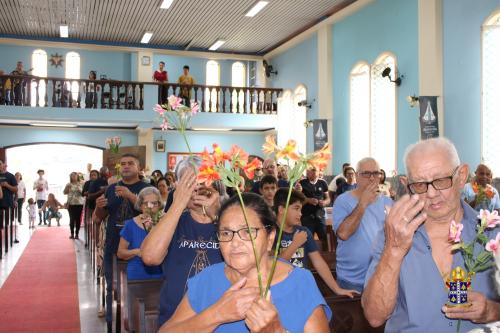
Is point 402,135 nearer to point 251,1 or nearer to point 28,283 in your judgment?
point 251,1

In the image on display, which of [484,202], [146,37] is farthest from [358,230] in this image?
[146,37]

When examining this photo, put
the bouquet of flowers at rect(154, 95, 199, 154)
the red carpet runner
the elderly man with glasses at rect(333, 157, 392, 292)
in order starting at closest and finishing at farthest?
the bouquet of flowers at rect(154, 95, 199, 154) → the elderly man with glasses at rect(333, 157, 392, 292) → the red carpet runner

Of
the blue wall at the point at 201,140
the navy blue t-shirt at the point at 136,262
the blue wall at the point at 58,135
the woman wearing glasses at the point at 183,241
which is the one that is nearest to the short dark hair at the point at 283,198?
the navy blue t-shirt at the point at 136,262

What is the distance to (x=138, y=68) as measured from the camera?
19.0 metres

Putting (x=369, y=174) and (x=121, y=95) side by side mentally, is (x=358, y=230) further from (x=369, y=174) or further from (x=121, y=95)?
(x=121, y=95)

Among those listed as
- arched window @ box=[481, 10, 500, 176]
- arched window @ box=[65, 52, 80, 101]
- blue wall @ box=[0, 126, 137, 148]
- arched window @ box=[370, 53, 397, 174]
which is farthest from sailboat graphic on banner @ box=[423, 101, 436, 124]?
arched window @ box=[65, 52, 80, 101]

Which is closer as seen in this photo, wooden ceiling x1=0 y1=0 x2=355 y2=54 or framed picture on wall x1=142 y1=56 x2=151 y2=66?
wooden ceiling x1=0 y1=0 x2=355 y2=54

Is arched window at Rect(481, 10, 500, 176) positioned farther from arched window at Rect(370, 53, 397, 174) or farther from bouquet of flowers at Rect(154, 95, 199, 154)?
bouquet of flowers at Rect(154, 95, 199, 154)

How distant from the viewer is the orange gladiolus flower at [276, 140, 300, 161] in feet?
5.88

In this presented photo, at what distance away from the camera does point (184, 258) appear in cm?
292

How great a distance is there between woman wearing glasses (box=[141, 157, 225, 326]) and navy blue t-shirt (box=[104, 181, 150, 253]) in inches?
99.7

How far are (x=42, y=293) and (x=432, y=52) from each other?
807 centimetres

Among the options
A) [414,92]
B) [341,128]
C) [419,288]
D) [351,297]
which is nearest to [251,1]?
[341,128]

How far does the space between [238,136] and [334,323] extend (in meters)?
17.8
